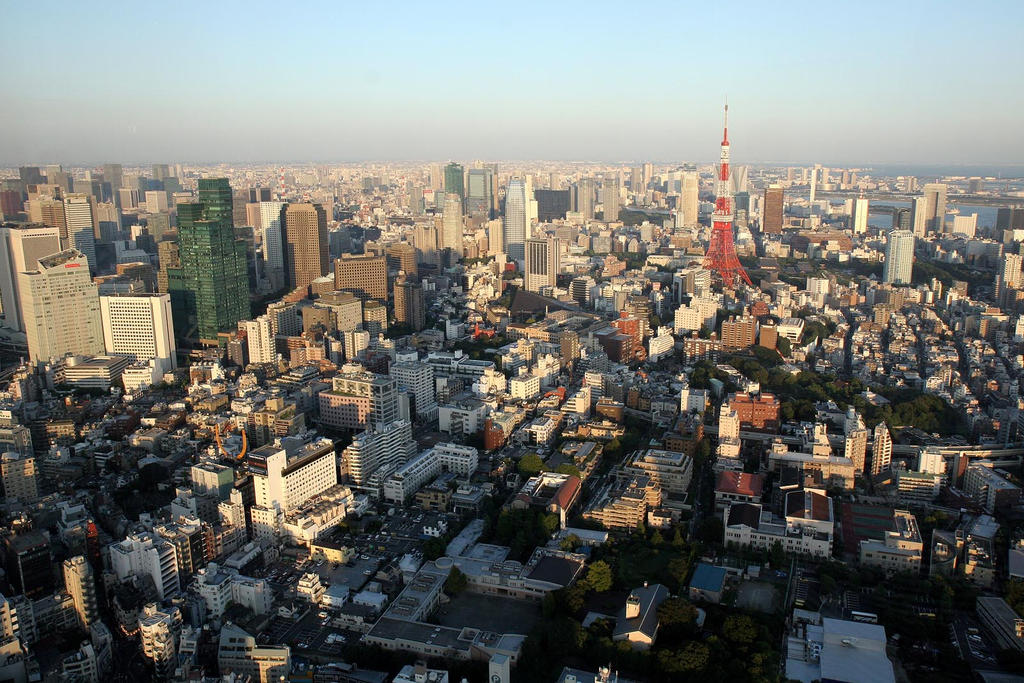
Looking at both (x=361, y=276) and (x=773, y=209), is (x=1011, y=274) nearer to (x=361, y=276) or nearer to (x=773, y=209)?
(x=773, y=209)

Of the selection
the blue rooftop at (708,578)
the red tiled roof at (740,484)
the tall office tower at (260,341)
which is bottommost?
the blue rooftop at (708,578)

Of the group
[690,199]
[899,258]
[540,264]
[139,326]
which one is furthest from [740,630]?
[690,199]

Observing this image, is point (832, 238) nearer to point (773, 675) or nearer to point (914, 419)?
point (914, 419)

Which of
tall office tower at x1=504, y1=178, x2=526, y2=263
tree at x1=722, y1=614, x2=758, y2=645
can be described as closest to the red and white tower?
tall office tower at x1=504, y1=178, x2=526, y2=263

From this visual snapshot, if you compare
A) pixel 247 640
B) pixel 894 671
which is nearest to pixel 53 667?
pixel 247 640

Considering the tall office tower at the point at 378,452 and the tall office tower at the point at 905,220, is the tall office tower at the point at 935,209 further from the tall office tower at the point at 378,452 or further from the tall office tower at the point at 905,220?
the tall office tower at the point at 378,452

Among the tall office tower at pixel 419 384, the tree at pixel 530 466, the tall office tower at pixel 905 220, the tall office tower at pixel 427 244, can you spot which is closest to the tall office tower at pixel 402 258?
the tall office tower at pixel 427 244
